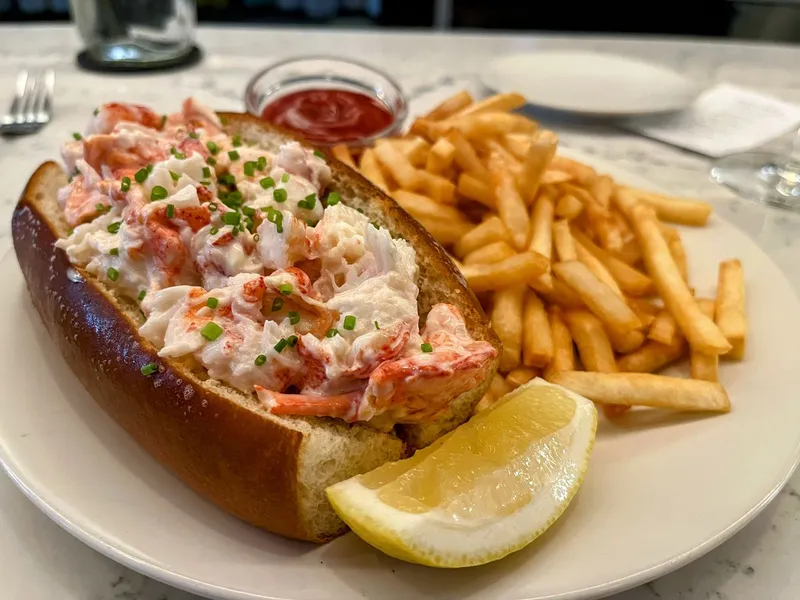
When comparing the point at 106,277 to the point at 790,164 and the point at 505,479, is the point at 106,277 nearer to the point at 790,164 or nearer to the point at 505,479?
the point at 505,479

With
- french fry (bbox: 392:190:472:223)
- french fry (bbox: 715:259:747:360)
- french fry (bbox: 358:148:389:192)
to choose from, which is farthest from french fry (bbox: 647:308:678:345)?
french fry (bbox: 358:148:389:192)

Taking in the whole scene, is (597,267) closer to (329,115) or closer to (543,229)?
(543,229)

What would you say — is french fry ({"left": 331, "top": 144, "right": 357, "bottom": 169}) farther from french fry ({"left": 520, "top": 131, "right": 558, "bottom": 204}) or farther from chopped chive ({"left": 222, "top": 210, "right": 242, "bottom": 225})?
chopped chive ({"left": 222, "top": 210, "right": 242, "bottom": 225})

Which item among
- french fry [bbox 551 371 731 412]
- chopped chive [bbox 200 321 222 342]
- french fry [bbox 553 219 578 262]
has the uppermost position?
chopped chive [bbox 200 321 222 342]

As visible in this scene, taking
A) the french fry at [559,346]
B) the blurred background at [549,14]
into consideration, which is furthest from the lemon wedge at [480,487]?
A: the blurred background at [549,14]

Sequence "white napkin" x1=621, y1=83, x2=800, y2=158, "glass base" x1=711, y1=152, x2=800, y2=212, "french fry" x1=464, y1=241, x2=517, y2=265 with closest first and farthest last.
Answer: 1. "french fry" x1=464, y1=241, x2=517, y2=265
2. "glass base" x1=711, y1=152, x2=800, y2=212
3. "white napkin" x1=621, y1=83, x2=800, y2=158

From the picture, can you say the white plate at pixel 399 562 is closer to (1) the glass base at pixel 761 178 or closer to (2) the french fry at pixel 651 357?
(2) the french fry at pixel 651 357

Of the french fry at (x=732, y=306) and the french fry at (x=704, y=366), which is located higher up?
the french fry at (x=732, y=306)
